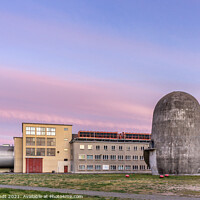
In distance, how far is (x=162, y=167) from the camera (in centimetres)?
6750

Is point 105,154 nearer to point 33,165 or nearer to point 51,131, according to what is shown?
point 51,131

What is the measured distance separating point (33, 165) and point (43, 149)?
6597 millimetres

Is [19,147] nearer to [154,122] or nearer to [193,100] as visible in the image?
[154,122]

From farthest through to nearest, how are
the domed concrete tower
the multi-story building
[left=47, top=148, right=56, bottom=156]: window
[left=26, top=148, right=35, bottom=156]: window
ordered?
[left=47, top=148, right=56, bottom=156]: window < [left=26, top=148, right=35, bottom=156]: window < the multi-story building < the domed concrete tower

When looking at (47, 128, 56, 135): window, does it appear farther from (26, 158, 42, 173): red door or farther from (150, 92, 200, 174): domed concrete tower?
(150, 92, 200, 174): domed concrete tower

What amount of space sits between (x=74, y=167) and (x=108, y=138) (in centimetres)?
1674

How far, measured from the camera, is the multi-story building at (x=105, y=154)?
108 m

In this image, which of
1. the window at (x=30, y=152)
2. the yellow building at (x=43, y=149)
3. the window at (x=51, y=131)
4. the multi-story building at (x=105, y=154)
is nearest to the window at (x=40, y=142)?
the yellow building at (x=43, y=149)

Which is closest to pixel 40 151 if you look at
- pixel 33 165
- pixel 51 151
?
pixel 51 151

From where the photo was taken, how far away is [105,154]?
11119 cm

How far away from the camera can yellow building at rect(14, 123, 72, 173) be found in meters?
A: 110

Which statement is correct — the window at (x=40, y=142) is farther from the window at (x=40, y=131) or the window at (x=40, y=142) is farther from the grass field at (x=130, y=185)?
the grass field at (x=130, y=185)

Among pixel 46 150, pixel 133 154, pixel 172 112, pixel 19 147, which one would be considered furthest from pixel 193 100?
pixel 19 147

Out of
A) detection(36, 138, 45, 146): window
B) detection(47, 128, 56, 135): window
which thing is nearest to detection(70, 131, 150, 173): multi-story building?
detection(47, 128, 56, 135): window
